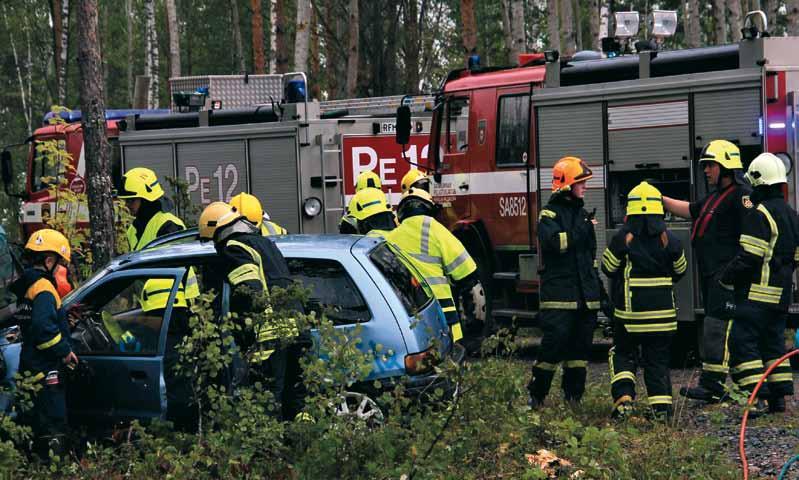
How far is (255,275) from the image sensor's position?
6.62 m

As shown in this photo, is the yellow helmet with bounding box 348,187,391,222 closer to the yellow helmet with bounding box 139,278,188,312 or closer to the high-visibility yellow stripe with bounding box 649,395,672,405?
the yellow helmet with bounding box 139,278,188,312

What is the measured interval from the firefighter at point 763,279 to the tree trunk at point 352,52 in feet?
63.2

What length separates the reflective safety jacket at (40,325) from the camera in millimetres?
7191

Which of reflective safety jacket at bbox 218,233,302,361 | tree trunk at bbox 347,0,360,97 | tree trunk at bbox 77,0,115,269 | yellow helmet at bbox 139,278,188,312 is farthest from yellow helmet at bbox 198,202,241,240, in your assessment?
tree trunk at bbox 347,0,360,97

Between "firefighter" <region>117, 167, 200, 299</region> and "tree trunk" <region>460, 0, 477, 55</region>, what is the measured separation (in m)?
14.2

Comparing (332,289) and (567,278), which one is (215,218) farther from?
(567,278)

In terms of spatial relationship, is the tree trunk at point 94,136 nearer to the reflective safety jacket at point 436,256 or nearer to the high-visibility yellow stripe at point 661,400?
the reflective safety jacket at point 436,256

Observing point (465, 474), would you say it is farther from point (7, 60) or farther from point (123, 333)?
point (7, 60)

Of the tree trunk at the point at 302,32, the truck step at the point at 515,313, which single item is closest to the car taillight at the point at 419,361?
the truck step at the point at 515,313

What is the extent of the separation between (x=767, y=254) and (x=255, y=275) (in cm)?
374

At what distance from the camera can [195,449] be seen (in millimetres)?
6328

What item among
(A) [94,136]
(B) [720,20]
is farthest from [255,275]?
(B) [720,20]

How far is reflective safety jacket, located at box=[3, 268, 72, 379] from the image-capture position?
719cm

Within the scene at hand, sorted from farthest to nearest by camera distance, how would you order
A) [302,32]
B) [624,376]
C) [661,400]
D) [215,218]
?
[302,32] → [624,376] → [661,400] → [215,218]
